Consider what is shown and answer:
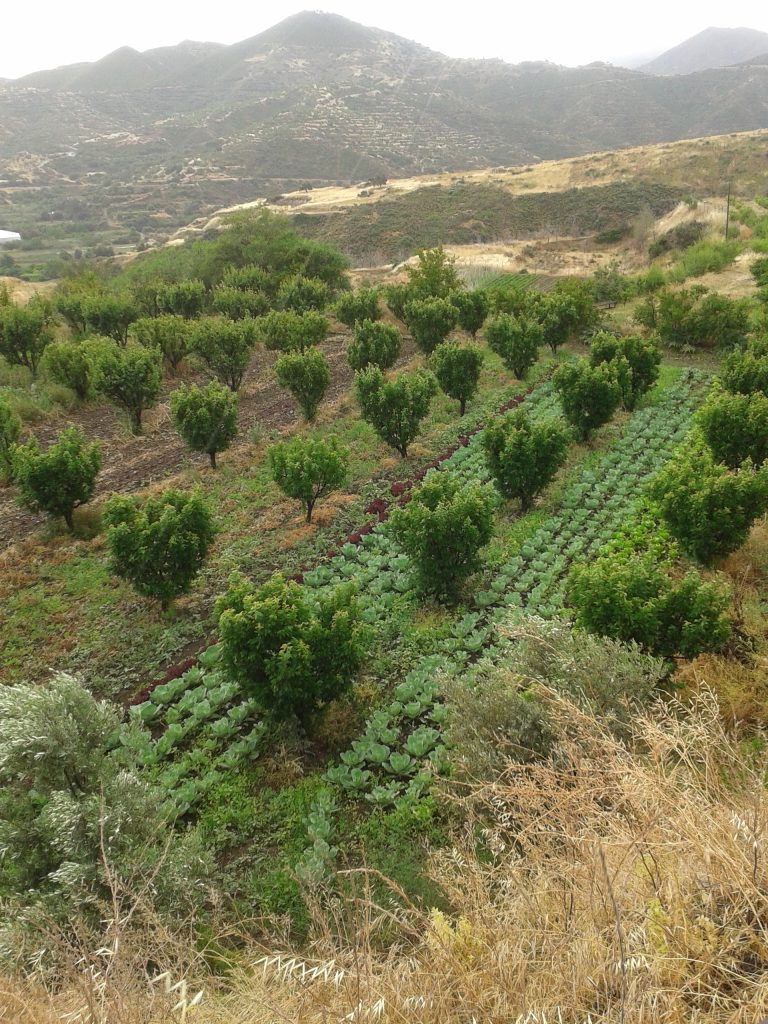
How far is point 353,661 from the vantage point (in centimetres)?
855

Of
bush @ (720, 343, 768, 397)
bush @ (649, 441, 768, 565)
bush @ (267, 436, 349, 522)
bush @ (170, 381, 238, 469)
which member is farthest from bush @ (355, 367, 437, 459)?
bush @ (720, 343, 768, 397)

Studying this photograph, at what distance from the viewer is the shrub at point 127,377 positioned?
63.6ft

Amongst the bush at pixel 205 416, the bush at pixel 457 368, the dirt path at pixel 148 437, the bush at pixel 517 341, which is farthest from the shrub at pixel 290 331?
the bush at pixel 205 416

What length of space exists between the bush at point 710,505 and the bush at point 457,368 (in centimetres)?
1088

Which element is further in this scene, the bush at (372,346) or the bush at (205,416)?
the bush at (372,346)

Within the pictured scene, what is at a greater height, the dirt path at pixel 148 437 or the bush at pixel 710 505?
the bush at pixel 710 505

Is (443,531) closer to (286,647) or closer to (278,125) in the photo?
(286,647)

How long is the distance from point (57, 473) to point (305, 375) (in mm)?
8965

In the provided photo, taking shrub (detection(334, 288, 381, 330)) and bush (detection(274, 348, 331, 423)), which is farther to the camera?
shrub (detection(334, 288, 381, 330))

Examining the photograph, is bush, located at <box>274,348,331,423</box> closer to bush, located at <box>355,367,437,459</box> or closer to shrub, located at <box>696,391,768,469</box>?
bush, located at <box>355,367,437,459</box>

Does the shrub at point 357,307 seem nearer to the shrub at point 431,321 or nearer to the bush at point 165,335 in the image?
the shrub at point 431,321

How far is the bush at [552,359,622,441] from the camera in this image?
1739cm

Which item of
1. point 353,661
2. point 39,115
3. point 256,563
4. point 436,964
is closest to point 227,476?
point 256,563

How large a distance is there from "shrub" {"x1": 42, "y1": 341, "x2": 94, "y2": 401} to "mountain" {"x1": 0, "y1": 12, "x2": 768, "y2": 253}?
248 ft
